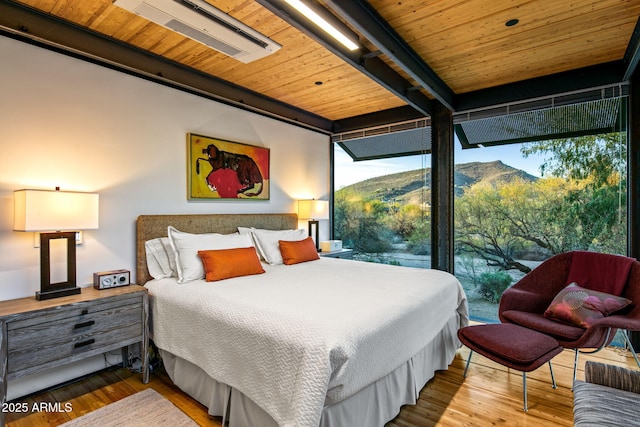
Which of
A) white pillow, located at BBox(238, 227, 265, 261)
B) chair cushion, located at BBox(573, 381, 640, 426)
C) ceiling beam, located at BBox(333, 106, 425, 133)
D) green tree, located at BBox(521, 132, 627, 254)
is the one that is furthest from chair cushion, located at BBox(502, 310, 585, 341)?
ceiling beam, located at BBox(333, 106, 425, 133)

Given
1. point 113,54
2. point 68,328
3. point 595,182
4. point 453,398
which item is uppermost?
point 113,54

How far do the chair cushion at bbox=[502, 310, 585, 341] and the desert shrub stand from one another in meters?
1.10

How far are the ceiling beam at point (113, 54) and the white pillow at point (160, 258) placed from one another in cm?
154

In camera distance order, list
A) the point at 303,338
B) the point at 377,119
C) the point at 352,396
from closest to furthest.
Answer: the point at 303,338, the point at 352,396, the point at 377,119

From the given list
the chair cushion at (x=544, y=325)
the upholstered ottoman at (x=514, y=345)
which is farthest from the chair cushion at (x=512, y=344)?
the chair cushion at (x=544, y=325)

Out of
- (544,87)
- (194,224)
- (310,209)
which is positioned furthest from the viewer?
(310,209)

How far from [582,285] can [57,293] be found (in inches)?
164

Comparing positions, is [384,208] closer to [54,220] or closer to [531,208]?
[531,208]

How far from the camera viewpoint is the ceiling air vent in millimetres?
2078

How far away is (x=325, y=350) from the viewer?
155 cm

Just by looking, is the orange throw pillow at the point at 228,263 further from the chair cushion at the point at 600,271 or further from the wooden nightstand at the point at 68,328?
the chair cushion at the point at 600,271

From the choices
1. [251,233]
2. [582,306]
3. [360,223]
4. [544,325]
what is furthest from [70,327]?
[360,223]

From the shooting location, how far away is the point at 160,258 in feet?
9.91

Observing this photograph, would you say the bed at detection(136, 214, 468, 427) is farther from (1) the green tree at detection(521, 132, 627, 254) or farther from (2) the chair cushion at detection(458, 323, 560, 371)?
(1) the green tree at detection(521, 132, 627, 254)
